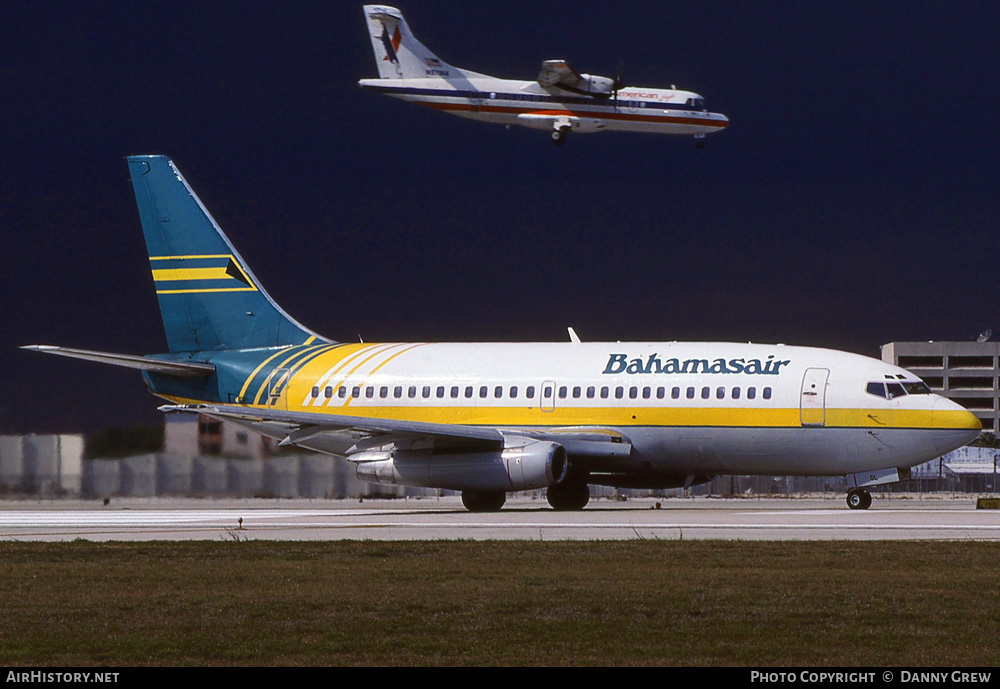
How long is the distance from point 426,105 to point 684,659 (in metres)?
47.2

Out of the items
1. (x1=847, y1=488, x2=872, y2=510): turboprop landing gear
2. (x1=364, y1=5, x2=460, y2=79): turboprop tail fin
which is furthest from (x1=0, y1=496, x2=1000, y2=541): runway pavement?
(x1=364, y1=5, x2=460, y2=79): turboprop tail fin

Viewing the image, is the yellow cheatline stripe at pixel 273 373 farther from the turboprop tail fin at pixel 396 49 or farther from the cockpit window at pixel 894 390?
the turboprop tail fin at pixel 396 49

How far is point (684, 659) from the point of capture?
11.4 metres

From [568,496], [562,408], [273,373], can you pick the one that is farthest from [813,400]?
[273,373]

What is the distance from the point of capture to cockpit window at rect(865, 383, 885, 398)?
34281mm

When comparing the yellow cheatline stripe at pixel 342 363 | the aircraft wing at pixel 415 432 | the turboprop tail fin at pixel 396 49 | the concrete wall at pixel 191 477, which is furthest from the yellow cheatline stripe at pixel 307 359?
the turboprop tail fin at pixel 396 49

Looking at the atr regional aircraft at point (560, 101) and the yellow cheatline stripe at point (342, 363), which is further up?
the atr regional aircraft at point (560, 101)

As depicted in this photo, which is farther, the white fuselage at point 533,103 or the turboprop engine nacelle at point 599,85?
the turboprop engine nacelle at point 599,85

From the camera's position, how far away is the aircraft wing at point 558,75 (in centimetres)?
5544

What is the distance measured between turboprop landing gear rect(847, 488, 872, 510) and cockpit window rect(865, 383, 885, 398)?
2850 millimetres

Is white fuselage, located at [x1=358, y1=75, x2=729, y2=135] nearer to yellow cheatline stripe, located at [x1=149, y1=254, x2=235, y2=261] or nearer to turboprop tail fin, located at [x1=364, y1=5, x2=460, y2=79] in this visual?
turboprop tail fin, located at [x1=364, y1=5, x2=460, y2=79]

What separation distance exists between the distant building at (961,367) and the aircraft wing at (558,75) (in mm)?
150475
